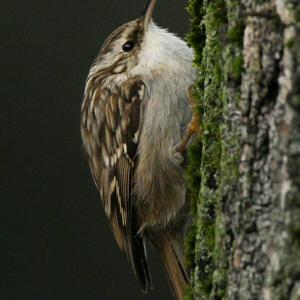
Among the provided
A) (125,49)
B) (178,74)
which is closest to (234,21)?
(178,74)

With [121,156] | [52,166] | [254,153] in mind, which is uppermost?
[254,153]

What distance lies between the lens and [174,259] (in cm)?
282

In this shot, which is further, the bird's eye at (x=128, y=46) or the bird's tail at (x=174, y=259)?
the bird's eye at (x=128, y=46)

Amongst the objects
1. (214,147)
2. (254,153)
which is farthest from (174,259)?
(254,153)

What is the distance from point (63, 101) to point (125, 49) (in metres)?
1.49

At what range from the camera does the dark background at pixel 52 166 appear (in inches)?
173

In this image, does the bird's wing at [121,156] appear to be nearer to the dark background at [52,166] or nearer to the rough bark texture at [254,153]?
the rough bark texture at [254,153]

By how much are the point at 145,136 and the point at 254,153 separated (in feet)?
4.45

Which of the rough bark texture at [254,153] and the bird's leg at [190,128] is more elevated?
the rough bark texture at [254,153]

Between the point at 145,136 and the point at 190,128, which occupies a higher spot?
the point at 190,128

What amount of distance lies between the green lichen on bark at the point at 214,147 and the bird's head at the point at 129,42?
3.15 feet

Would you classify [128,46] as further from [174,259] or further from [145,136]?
[174,259]

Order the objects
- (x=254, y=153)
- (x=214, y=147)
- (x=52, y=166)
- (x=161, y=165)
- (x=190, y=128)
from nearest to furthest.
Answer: (x=254, y=153), (x=214, y=147), (x=190, y=128), (x=161, y=165), (x=52, y=166)

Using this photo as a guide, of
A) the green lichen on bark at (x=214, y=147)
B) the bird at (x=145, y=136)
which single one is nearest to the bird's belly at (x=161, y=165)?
the bird at (x=145, y=136)
